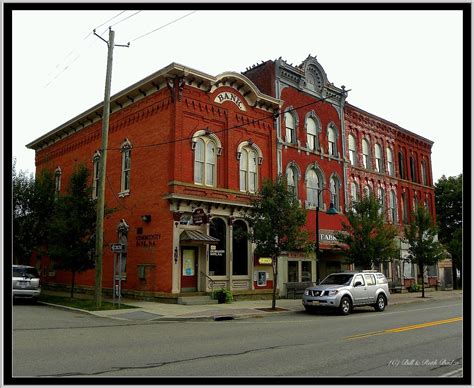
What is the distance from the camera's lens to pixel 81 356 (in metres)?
9.10

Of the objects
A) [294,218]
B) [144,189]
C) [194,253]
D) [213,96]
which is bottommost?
[194,253]

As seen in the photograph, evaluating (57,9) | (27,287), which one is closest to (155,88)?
(27,287)

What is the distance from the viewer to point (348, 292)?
750 inches

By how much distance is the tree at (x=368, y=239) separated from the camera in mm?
25500

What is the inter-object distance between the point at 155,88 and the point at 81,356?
55.9 feet

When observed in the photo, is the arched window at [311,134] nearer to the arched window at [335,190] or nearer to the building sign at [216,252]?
the arched window at [335,190]

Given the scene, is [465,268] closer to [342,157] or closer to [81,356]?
[81,356]

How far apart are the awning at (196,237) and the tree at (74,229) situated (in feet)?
Result: 14.9

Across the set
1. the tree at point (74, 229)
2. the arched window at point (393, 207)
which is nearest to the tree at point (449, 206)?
the arched window at point (393, 207)

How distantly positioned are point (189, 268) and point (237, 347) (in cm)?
1238

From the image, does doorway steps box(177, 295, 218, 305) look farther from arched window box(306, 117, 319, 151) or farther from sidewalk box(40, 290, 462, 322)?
arched window box(306, 117, 319, 151)

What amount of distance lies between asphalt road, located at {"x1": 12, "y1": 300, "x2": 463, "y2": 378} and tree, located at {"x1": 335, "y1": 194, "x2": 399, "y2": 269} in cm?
926

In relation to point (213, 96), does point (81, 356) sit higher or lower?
lower

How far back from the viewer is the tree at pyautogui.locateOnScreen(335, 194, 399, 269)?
83.7ft
